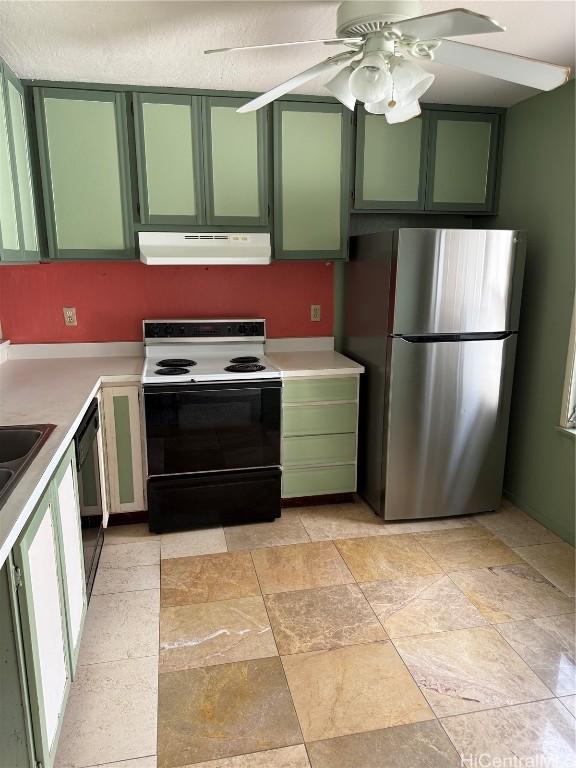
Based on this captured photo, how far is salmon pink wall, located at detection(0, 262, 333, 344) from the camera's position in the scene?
3.24 metres

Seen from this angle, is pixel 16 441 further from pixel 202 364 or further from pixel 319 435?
pixel 319 435

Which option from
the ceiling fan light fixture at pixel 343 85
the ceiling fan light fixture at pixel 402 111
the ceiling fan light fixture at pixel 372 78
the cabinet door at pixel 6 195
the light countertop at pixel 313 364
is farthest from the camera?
the light countertop at pixel 313 364

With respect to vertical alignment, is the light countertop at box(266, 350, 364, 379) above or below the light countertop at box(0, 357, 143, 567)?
below

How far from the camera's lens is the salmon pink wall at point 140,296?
10.6 feet

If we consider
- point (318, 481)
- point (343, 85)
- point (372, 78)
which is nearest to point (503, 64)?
point (372, 78)

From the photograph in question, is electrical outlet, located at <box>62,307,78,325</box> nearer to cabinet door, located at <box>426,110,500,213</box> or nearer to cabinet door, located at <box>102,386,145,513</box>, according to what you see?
cabinet door, located at <box>102,386,145,513</box>

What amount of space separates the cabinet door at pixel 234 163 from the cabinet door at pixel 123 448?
43.6 inches

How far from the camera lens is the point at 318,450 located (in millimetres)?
3254

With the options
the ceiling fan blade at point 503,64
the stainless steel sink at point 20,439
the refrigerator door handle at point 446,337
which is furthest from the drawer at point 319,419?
the ceiling fan blade at point 503,64

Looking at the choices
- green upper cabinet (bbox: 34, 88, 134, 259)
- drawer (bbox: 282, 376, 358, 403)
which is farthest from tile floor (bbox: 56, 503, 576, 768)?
green upper cabinet (bbox: 34, 88, 134, 259)

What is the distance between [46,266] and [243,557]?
2029 mm

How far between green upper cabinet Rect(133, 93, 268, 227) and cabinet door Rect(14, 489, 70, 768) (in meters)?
1.94

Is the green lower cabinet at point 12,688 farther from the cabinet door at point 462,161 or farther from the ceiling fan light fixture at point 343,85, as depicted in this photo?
the cabinet door at point 462,161

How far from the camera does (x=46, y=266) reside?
10.6 feet
